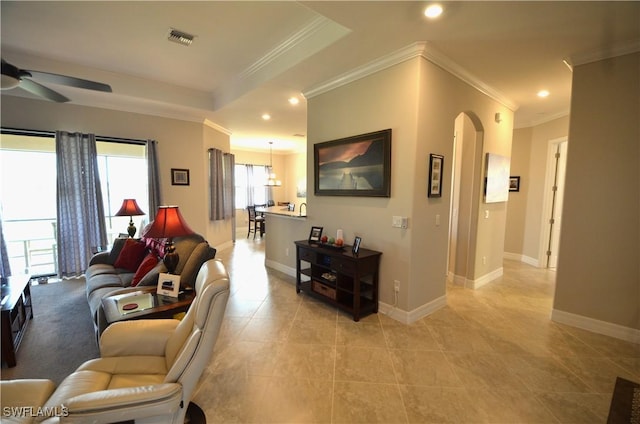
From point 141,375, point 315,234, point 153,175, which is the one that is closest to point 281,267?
point 315,234

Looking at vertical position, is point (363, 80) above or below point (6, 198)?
above

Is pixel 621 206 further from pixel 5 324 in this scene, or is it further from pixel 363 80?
pixel 5 324

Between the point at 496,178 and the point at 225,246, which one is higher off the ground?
the point at 496,178

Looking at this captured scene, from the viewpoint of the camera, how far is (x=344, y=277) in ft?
10.7

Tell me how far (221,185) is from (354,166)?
4.00 metres

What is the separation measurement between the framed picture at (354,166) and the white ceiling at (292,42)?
827 mm

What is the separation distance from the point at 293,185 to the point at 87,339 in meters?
7.77

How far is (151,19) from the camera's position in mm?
2680

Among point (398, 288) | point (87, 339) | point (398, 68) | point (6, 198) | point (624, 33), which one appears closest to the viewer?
point (624, 33)

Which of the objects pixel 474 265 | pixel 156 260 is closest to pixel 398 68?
pixel 474 265

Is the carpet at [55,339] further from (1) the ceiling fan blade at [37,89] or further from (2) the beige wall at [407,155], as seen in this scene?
(2) the beige wall at [407,155]

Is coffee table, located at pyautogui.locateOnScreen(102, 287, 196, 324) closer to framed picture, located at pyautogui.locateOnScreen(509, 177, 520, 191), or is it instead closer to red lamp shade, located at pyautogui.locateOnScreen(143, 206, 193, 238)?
red lamp shade, located at pyautogui.locateOnScreen(143, 206, 193, 238)

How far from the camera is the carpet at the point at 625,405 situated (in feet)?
3.87

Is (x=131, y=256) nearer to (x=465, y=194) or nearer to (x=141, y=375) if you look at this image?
(x=141, y=375)
